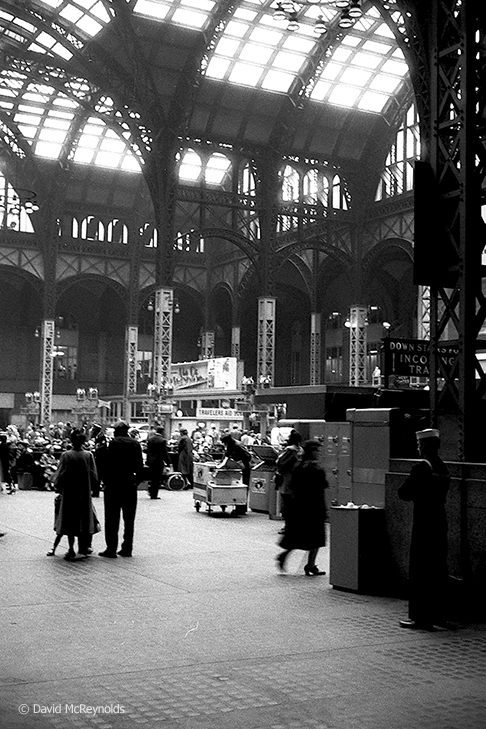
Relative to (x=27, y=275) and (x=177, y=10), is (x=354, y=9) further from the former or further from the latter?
(x=27, y=275)

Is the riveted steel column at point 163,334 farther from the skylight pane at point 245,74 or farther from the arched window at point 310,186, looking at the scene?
the arched window at point 310,186

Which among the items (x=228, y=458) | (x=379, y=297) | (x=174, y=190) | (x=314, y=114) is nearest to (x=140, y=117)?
(x=174, y=190)

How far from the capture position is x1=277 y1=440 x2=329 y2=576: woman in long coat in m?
10.3

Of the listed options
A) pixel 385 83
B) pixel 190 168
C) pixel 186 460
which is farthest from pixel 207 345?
pixel 186 460

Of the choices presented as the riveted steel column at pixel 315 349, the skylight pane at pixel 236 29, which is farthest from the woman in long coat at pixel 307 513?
the riveted steel column at pixel 315 349

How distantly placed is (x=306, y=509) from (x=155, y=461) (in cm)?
1133

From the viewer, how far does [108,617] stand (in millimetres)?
7812

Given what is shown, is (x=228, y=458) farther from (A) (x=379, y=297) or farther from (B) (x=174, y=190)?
(A) (x=379, y=297)

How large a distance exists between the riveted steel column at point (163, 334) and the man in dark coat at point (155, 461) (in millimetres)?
15292

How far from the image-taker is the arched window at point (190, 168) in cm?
4631

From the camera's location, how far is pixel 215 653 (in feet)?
21.5

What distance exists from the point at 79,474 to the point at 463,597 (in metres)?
5.16

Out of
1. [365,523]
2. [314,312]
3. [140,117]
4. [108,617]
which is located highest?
[140,117]

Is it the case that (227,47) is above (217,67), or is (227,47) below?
above
